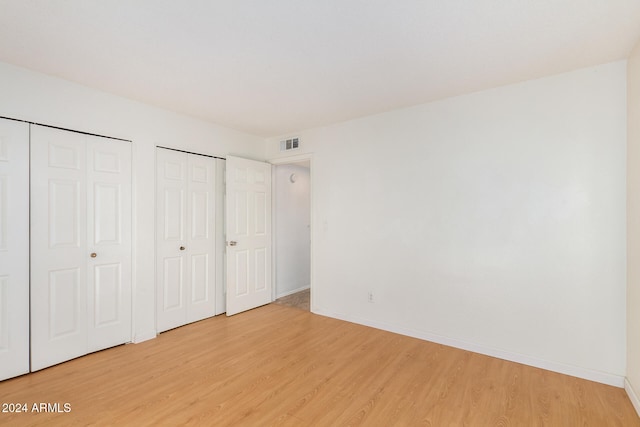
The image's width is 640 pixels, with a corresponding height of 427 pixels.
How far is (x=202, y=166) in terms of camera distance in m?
3.77

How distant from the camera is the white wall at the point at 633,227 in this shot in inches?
81.0

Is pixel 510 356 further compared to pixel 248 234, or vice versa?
pixel 248 234

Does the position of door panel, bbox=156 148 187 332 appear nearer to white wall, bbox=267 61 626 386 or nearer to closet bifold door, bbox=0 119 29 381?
closet bifold door, bbox=0 119 29 381

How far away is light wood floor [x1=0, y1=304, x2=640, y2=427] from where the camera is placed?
6.42 ft

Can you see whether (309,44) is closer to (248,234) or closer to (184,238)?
(184,238)

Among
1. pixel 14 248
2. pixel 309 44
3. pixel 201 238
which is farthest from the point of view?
pixel 201 238

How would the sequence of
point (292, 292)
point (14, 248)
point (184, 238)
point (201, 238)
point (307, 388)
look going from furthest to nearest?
1. point (292, 292)
2. point (201, 238)
3. point (184, 238)
4. point (14, 248)
5. point (307, 388)

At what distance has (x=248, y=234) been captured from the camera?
4.22m

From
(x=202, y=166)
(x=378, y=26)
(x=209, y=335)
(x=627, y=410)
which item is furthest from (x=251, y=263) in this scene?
(x=627, y=410)

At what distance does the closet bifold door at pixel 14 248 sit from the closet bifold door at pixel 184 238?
1073 millimetres

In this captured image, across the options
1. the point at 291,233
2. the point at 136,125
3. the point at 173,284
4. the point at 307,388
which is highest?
the point at 136,125

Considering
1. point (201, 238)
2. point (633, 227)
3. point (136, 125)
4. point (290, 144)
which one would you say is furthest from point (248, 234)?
point (633, 227)

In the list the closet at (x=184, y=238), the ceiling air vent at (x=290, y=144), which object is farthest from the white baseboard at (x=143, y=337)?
the ceiling air vent at (x=290, y=144)

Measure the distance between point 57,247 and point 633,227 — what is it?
15.0 feet
